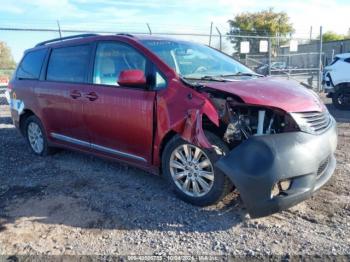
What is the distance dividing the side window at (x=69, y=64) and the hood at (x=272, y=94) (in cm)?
191

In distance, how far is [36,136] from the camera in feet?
20.6

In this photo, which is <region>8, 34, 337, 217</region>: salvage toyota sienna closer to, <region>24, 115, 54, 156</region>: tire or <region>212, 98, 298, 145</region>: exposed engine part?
<region>212, 98, 298, 145</region>: exposed engine part

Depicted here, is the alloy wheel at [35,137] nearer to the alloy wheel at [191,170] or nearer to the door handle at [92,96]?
the door handle at [92,96]

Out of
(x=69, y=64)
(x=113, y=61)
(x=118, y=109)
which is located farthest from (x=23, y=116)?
(x=118, y=109)

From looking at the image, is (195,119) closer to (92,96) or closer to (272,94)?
(272,94)

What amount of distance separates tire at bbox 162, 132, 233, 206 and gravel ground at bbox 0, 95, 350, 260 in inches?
4.6

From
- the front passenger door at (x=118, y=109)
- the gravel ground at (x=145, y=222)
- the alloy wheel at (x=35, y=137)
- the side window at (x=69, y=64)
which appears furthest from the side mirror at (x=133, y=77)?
the alloy wheel at (x=35, y=137)

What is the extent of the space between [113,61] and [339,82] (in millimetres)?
8127

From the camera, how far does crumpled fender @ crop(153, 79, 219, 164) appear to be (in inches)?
145

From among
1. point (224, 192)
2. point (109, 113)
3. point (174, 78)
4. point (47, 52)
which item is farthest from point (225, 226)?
point (47, 52)

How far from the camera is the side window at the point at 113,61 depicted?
176 inches

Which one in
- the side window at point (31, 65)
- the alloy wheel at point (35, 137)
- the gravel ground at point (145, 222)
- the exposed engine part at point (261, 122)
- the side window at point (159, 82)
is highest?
the side window at point (31, 65)

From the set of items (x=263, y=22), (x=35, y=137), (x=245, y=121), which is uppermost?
(x=263, y=22)

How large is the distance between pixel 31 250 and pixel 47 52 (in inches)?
136
